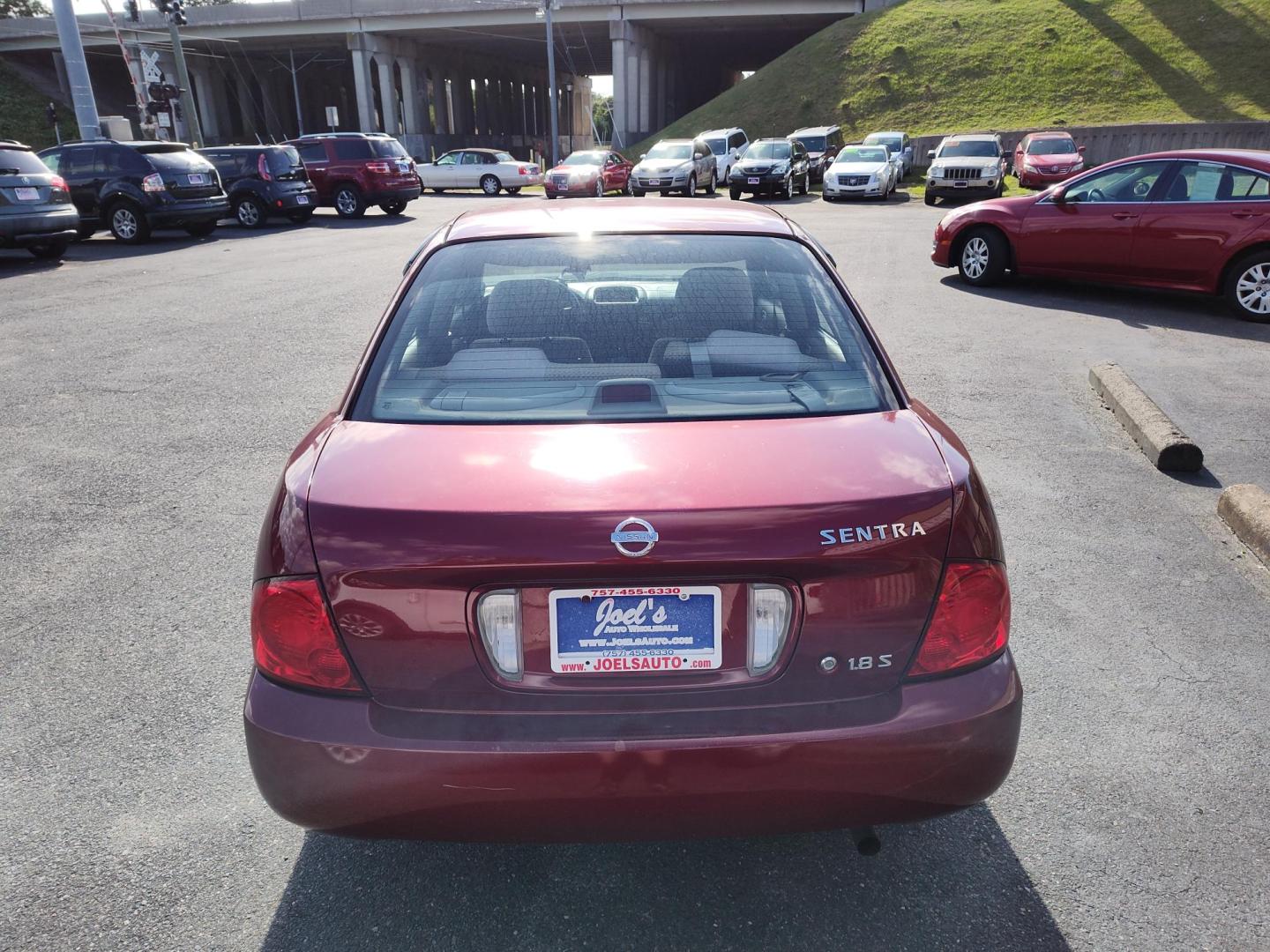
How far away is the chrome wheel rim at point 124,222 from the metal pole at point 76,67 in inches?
255

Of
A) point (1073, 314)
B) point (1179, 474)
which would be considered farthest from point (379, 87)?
point (1179, 474)

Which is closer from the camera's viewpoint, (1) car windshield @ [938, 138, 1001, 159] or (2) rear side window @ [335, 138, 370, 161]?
(2) rear side window @ [335, 138, 370, 161]

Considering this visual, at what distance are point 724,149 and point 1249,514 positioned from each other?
28.2 m

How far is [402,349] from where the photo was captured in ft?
8.68

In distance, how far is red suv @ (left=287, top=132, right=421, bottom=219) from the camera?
21750 mm

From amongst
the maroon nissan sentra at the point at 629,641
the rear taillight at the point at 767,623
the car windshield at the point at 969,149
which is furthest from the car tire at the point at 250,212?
the rear taillight at the point at 767,623

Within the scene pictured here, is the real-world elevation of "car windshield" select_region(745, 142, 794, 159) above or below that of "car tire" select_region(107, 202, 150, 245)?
above

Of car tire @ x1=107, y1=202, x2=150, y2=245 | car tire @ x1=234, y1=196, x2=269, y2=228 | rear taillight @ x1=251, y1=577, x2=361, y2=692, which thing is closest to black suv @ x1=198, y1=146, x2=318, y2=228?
car tire @ x1=234, y1=196, x2=269, y2=228

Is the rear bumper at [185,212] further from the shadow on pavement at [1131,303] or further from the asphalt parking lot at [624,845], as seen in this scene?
the shadow on pavement at [1131,303]

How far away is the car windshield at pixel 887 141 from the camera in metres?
30.4

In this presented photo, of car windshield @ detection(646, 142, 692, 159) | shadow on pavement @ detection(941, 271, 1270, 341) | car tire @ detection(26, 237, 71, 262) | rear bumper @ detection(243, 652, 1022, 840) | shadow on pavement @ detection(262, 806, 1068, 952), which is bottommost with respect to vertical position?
shadow on pavement @ detection(941, 271, 1270, 341)

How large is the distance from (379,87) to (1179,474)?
6379 centimetres

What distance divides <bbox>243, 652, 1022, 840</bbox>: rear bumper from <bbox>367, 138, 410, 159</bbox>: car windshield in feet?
71.9

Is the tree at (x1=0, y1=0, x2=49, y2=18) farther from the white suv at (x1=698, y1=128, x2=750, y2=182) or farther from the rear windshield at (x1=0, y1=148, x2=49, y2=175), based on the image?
the rear windshield at (x1=0, y1=148, x2=49, y2=175)
